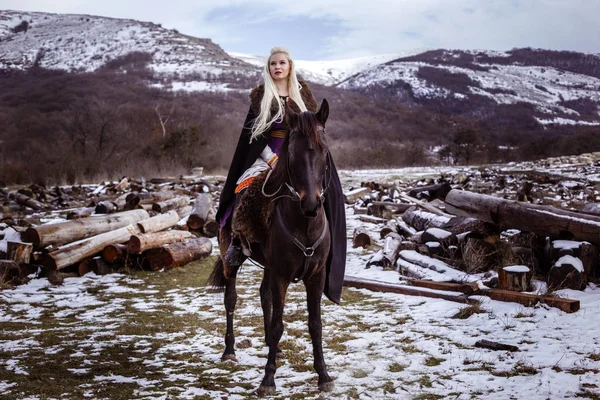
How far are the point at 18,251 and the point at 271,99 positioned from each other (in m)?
6.86

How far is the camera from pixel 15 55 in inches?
5002

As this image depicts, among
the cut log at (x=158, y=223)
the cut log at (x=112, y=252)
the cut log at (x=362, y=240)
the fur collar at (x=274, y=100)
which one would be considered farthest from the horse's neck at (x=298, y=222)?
the cut log at (x=362, y=240)

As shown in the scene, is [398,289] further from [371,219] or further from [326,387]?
[371,219]

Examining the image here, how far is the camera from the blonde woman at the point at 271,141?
4547mm

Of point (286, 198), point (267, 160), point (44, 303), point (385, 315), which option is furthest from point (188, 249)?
point (286, 198)

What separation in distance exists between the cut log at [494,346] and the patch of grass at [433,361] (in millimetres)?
545

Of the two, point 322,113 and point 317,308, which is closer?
point 322,113

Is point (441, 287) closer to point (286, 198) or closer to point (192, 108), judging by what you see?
point (286, 198)

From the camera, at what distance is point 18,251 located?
28.6 ft

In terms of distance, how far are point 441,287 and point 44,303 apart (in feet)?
21.1

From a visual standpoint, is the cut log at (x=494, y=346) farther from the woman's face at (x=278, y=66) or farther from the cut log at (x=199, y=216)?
the cut log at (x=199, y=216)

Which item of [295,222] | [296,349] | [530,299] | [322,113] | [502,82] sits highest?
[502,82]

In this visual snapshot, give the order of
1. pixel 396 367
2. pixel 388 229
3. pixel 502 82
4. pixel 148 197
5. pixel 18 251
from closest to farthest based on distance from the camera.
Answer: pixel 396 367
pixel 18 251
pixel 388 229
pixel 148 197
pixel 502 82

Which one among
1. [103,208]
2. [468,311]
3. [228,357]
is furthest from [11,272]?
[468,311]
